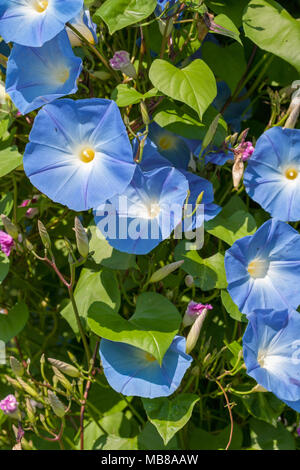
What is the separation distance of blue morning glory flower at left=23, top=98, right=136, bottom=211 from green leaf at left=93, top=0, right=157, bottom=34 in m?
0.14

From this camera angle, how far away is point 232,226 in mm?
1111

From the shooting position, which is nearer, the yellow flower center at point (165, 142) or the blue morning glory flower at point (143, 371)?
the blue morning glory flower at point (143, 371)

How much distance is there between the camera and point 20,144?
1297 millimetres

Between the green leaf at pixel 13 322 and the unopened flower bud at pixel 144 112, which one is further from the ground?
the unopened flower bud at pixel 144 112

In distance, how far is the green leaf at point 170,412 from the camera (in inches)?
40.0

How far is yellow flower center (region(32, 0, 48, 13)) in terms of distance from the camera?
104 cm

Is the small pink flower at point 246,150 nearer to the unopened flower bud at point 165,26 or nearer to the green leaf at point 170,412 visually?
the unopened flower bud at point 165,26

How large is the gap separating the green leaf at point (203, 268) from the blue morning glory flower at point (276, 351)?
10 cm

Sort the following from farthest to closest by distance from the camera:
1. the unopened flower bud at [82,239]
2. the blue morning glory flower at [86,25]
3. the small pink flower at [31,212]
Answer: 1. the small pink flower at [31,212]
2. the blue morning glory flower at [86,25]
3. the unopened flower bud at [82,239]

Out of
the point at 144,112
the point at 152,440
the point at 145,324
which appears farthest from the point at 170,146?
the point at 152,440

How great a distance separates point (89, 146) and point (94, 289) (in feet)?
0.89

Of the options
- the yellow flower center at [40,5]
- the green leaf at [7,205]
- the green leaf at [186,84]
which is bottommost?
the green leaf at [7,205]

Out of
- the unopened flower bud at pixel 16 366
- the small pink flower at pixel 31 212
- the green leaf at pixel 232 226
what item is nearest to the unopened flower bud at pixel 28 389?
the unopened flower bud at pixel 16 366

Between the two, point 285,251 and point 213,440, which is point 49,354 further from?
point 285,251
